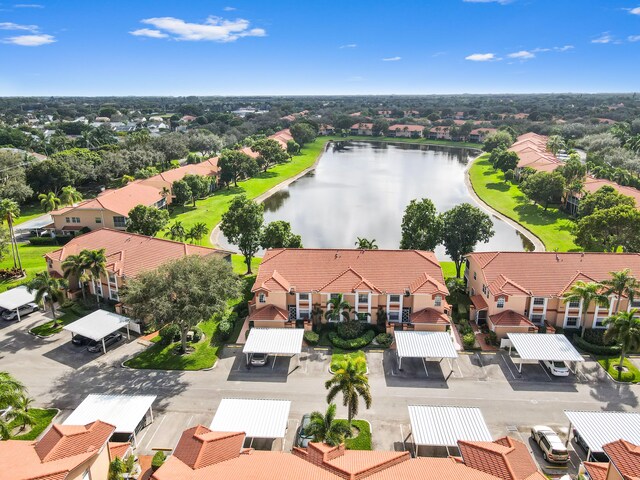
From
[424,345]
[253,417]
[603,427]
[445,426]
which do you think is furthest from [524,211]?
[253,417]

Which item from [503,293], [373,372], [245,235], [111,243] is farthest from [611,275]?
[111,243]

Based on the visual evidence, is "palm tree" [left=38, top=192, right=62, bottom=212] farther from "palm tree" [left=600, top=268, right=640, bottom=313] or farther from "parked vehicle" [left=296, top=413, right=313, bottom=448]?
"palm tree" [left=600, top=268, right=640, bottom=313]

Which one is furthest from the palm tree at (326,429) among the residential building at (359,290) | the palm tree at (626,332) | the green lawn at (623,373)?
the green lawn at (623,373)

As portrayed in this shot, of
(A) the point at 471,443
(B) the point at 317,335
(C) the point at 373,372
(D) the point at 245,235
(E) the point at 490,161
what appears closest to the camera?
(A) the point at 471,443

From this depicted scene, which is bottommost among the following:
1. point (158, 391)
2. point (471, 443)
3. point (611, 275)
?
point (158, 391)

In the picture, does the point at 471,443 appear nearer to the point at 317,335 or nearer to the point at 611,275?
the point at 317,335

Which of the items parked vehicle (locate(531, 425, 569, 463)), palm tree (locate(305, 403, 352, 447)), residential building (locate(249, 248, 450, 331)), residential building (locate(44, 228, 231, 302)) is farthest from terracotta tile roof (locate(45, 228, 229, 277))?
parked vehicle (locate(531, 425, 569, 463))

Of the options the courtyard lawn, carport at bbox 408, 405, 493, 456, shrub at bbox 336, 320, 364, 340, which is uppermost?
the courtyard lawn
